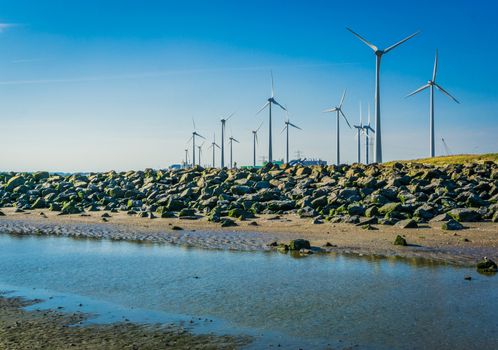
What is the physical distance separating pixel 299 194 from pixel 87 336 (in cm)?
2449

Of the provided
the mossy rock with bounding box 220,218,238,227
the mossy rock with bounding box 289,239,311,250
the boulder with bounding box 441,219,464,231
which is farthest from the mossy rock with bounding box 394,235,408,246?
the mossy rock with bounding box 220,218,238,227

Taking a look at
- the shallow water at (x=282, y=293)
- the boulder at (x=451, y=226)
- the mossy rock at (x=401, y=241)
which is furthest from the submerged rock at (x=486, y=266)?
the boulder at (x=451, y=226)

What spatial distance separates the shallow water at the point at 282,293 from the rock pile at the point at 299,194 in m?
8.74

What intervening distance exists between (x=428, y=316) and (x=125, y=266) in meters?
9.45

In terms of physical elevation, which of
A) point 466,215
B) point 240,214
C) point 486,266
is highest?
point 466,215

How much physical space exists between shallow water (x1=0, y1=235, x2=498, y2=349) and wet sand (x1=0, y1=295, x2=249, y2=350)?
22.5 inches

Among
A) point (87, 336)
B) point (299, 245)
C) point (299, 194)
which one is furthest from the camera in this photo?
point (299, 194)

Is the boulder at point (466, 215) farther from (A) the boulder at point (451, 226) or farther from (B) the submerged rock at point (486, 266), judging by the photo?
(B) the submerged rock at point (486, 266)

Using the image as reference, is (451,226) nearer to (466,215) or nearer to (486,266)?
(466,215)

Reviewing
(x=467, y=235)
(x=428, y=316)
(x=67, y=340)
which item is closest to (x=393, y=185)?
(x=467, y=235)

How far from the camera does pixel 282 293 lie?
12586mm

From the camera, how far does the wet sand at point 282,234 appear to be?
1830 centimetres

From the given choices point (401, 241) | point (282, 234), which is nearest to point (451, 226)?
point (401, 241)

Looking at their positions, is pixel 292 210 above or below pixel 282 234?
above
